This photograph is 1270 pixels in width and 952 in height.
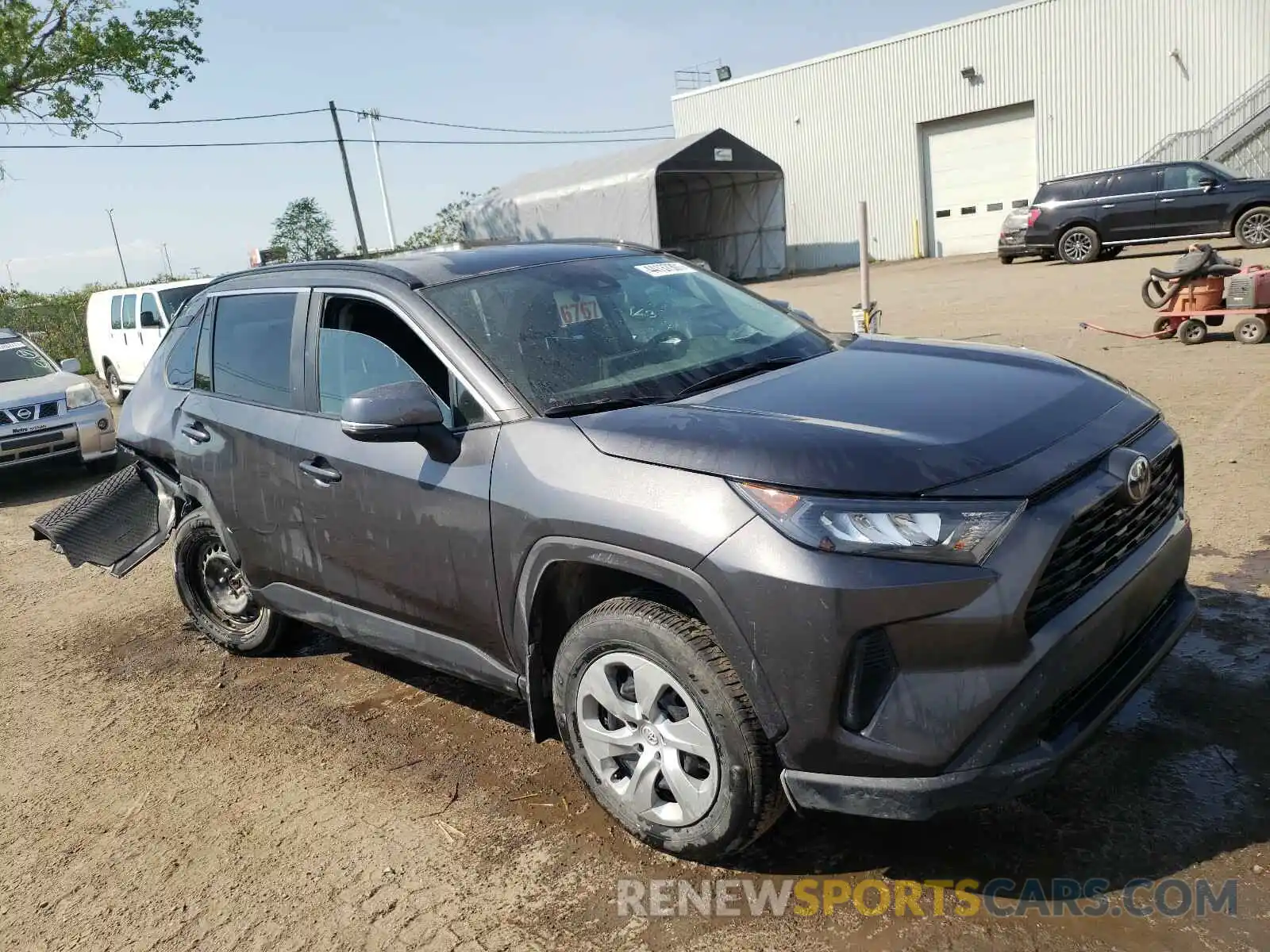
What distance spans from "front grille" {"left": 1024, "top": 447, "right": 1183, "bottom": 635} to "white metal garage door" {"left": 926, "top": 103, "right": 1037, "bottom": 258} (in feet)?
92.4

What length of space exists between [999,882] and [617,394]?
178 cm

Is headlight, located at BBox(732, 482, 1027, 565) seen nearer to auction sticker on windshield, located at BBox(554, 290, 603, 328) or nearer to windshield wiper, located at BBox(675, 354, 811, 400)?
windshield wiper, located at BBox(675, 354, 811, 400)

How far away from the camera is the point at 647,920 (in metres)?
2.77

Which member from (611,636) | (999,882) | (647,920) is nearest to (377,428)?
(611,636)

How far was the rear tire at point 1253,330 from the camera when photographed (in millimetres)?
9625

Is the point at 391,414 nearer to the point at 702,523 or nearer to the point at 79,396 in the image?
the point at 702,523

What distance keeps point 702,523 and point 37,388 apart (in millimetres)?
9689

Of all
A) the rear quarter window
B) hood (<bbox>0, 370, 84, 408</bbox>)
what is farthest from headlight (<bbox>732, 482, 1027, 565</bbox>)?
the rear quarter window

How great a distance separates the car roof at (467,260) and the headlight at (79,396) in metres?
6.66

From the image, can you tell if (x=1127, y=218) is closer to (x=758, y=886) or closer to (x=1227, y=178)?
(x=1227, y=178)

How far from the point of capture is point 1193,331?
33.0ft

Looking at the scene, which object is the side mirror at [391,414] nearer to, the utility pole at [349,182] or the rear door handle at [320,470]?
the rear door handle at [320,470]

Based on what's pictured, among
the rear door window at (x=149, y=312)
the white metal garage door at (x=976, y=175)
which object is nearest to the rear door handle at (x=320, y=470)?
the rear door window at (x=149, y=312)

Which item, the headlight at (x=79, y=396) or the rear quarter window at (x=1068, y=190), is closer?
the headlight at (x=79, y=396)
